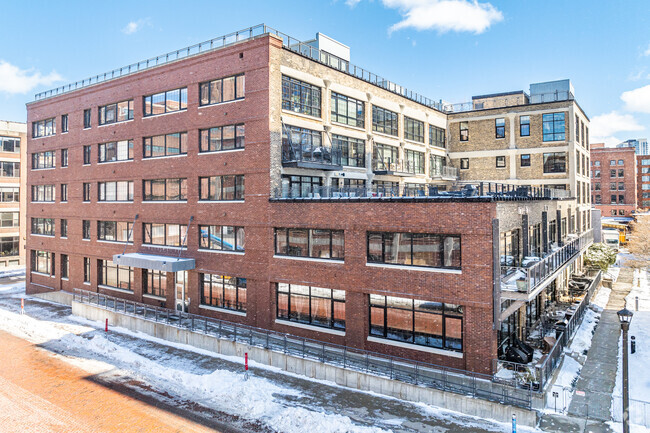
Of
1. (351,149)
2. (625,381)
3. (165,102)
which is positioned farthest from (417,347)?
(165,102)

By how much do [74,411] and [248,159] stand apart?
558 inches

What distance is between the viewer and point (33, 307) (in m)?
32.7

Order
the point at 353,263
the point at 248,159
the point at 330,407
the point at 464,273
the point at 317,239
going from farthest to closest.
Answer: the point at 248,159
the point at 317,239
the point at 353,263
the point at 464,273
the point at 330,407

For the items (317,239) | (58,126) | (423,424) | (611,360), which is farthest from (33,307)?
(611,360)

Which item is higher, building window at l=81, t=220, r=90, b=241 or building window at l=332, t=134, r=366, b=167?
building window at l=332, t=134, r=366, b=167

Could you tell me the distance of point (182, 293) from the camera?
90.1 feet

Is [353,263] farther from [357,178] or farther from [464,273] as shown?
[357,178]

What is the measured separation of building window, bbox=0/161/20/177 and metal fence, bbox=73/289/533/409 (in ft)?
130

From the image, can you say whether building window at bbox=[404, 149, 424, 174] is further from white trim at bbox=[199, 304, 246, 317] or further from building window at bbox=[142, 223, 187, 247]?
building window at bbox=[142, 223, 187, 247]

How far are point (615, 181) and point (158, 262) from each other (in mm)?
91900

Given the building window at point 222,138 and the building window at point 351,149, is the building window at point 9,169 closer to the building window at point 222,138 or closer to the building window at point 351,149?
the building window at point 222,138

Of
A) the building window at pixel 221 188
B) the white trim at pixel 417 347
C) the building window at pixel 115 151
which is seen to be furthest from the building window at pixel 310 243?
the building window at pixel 115 151

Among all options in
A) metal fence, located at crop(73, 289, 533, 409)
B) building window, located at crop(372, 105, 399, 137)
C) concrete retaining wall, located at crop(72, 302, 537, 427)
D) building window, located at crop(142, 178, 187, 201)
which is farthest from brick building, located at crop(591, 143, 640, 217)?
concrete retaining wall, located at crop(72, 302, 537, 427)

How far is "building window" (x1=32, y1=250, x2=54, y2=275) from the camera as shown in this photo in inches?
1475
